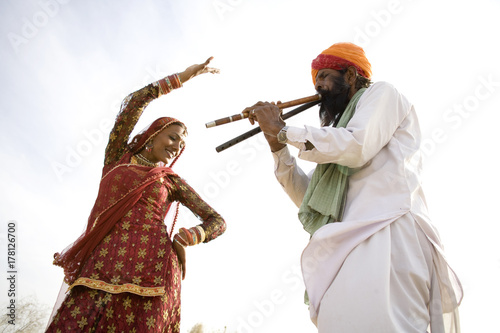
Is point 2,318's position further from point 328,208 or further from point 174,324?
point 328,208

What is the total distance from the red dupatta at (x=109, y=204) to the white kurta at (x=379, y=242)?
5.00ft

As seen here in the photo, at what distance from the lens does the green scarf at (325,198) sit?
2598 mm

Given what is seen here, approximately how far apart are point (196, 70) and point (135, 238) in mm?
2074

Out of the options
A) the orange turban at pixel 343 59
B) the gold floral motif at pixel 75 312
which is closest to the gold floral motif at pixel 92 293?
the gold floral motif at pixel 75 312

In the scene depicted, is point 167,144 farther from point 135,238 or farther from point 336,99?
point 336,99

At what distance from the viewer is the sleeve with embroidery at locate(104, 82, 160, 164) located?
3.91 meters

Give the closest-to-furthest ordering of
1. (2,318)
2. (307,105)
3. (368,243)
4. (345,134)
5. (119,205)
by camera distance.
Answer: (368,243), (345,134), (119,205), (307,105), (2,318)

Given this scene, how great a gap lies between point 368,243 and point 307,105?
1.66m

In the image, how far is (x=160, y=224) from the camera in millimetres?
3498

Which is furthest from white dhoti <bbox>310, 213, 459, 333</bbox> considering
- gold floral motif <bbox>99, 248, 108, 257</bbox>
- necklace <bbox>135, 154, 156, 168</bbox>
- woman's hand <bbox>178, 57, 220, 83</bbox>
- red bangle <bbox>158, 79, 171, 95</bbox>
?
woman's hand <bbox>178, 57, 220, 83</bbox>

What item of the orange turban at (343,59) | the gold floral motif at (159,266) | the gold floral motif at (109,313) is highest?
the orange turban at (343,59)

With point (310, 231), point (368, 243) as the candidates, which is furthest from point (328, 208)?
point (368, 243)

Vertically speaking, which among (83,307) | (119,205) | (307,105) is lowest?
(83,307)

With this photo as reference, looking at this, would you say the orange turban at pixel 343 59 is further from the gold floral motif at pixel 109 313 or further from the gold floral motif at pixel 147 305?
the gold floral motif at pixel 109 313
